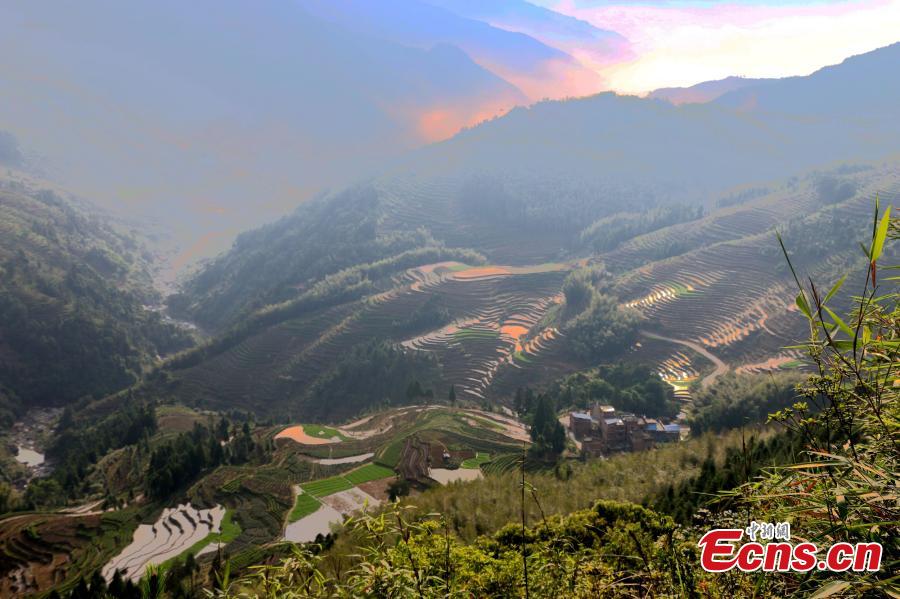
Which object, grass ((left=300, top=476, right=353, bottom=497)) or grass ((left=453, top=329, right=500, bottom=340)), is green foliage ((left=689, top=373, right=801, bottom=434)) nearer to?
grass ((left=300, top=476, right=353, bottom=497))

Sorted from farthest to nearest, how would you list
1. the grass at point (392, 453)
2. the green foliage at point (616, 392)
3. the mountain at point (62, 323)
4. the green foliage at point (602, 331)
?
the mountain at point (62, 323) → the green foliage at point (602, 331) → the green foliage at point (616, 392) → the grass at point (392, 453)

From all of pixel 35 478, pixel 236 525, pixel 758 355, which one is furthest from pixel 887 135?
pixel 35 478

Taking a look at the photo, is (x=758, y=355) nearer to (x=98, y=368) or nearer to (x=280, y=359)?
(x=280, y=359)

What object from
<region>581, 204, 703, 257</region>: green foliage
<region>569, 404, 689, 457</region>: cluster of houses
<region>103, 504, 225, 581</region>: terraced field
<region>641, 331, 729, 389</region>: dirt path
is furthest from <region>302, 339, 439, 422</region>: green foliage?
<region>581, 204, 703, 257</region>: green foliage

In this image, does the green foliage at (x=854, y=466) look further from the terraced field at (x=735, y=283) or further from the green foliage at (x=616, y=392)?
the terraced field at (x=735, y=283)

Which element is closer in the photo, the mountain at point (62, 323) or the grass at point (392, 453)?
the grass at point (392, 453)

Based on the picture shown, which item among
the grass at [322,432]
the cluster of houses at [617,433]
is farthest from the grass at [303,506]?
the cluster of houses at [617,433]
